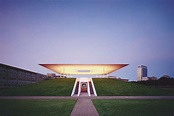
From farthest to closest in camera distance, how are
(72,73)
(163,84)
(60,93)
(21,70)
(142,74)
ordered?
(142,74)
(72,73)
(163,84)
(21,70)
(60,93)

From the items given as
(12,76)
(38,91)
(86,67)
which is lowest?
(38,91)

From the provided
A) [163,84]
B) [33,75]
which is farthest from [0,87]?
[163,84]

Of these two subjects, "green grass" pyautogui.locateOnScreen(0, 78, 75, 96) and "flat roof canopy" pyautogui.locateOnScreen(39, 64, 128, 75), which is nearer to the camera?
"green grass" pyautogui.locateOnScreen(0, 78, 75, 96)

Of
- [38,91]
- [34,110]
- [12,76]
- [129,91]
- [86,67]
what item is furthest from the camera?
[86,67]

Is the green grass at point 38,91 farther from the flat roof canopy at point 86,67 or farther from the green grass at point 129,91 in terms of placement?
the flat roof canopy at point 86,67

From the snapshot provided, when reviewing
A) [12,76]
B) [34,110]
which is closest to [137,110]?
[34,110]

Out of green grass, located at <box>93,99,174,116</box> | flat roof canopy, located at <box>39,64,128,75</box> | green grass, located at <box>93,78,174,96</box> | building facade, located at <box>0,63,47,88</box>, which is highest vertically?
flat roof canopy, located at <box>39,64,128,75</box>

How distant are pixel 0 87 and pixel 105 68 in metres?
20.4

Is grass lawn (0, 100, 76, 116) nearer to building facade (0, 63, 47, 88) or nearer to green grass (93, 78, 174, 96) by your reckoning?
green grass (93, 78, 174, 96)

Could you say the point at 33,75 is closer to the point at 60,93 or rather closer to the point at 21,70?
the point at 21,70

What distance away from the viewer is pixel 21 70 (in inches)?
1499

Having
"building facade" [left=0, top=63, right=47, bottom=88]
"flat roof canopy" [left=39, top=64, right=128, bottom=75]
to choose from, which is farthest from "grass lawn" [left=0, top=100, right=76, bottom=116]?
"flat roof canopy" [left=39, top=64, right=128, bottom=75]

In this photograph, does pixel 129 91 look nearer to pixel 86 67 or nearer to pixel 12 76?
pixel 86 67

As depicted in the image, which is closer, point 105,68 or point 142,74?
point 105,68
